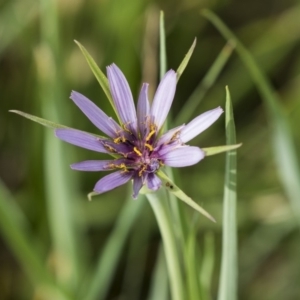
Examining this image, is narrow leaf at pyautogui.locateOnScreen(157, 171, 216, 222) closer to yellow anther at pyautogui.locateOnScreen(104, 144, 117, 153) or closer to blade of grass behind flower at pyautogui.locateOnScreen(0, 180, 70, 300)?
yellow anther at pyautogui.locateOnScreen(104, 144, 117, 153)

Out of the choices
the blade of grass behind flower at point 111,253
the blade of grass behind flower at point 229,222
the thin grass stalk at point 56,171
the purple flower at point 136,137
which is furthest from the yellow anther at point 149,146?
the thin grass stalk at point 56,171

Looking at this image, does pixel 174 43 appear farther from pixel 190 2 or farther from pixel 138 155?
pixel 138 155

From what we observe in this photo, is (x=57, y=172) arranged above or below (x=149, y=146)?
above

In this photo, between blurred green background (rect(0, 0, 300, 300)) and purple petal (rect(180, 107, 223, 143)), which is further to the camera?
blurred green background (rect(0, 0, 300, 300))

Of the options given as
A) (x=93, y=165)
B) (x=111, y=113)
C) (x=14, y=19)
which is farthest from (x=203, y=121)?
(x=14, y=19)

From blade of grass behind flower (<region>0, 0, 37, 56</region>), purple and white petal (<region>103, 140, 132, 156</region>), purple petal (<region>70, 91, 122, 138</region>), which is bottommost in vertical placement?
purple and white petal (<region>103, 140, 132, 156</region>)

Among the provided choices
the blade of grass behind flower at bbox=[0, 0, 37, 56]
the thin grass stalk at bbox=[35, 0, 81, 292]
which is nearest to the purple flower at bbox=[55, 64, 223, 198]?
the thin grass stalk at bbox=[35, 0, 81, 292]

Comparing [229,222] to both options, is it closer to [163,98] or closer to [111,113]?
[163,98]
